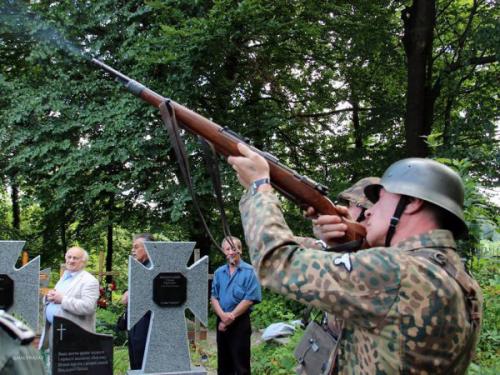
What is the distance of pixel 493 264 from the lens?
20.3 feet

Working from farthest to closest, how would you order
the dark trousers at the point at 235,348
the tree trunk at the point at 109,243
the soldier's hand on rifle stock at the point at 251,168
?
the tree trunk at the point at 109,243 < the dark trousers at the point at 235,348 < the soldier's hand on rifle stock at the point at 251,168

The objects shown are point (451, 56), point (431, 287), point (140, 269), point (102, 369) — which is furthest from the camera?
point (451, 56)

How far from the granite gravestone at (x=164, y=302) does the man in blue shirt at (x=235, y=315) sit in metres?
0.41

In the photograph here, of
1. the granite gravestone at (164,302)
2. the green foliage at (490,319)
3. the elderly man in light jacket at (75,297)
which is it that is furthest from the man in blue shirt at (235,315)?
the green foliage at (490,319)

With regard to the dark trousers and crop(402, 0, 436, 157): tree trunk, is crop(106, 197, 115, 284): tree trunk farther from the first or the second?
crop(402, 0, 436, 157): tree trunk

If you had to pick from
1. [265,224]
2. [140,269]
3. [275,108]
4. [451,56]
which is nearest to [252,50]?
[275,108]

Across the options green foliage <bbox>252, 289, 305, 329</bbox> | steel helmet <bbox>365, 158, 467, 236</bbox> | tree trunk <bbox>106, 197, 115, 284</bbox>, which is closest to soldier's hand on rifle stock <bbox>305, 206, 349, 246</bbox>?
steel helmet <bbox>365, 158, 467, 236</bbox>

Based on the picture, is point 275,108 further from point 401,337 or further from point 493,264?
point 401,337

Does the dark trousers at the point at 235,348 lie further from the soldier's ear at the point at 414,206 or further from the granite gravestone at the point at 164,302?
the soldier's ear at the point at 414,206

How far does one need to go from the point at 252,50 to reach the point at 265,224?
945cm

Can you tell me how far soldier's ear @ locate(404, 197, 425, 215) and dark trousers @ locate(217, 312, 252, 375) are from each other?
15.1 feet

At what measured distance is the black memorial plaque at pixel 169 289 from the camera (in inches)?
233

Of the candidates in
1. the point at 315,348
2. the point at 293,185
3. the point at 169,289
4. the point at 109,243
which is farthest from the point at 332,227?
the point at 109,243

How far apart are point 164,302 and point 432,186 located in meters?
4.44
